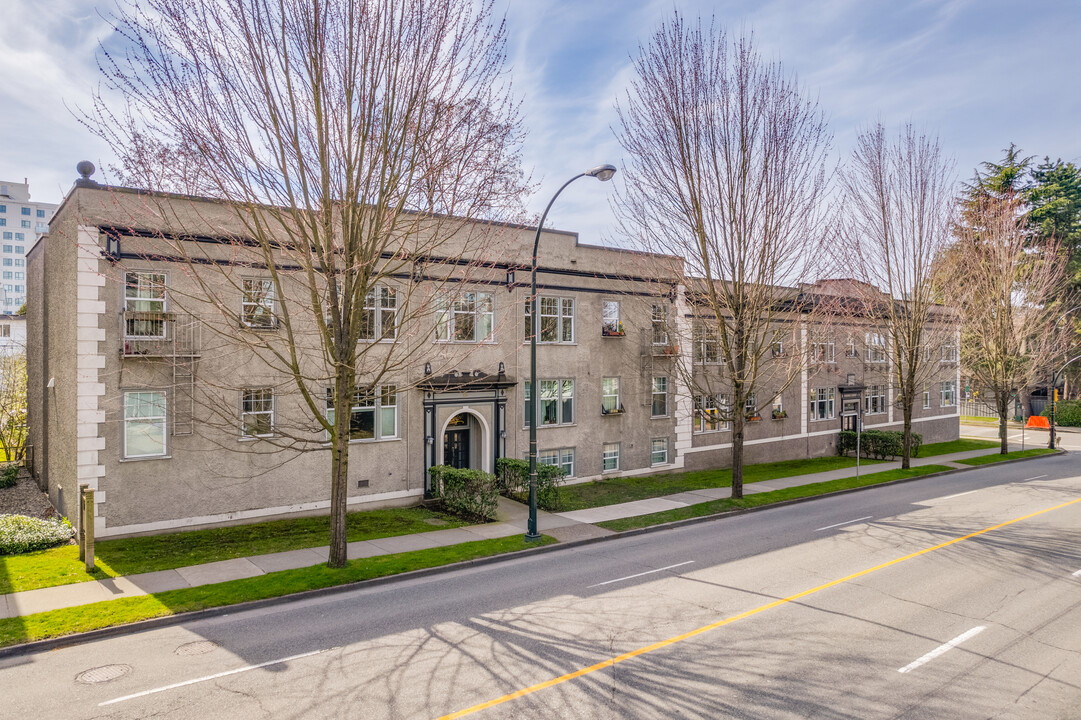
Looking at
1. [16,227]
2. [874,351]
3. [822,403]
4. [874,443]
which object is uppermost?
[16,227]

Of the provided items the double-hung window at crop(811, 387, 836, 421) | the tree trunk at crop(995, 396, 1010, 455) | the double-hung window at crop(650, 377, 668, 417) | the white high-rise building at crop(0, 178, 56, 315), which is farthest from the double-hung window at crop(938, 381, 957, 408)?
the white high-rise building at crop(0, 178, 56, 315)

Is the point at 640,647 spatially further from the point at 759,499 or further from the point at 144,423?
the point at 759,499

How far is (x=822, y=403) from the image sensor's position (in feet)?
109

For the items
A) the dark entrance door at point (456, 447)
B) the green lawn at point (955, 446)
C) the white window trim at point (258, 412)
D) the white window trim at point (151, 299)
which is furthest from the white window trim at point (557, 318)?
the green lawn at point (955, 446)

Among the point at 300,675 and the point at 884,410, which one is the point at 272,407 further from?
the point at 884,410

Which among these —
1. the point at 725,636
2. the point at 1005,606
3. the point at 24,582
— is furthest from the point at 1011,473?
the point at 24,582

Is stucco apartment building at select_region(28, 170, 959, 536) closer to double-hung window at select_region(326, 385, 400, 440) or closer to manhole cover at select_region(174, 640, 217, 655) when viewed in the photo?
double-hung window at select_region(326, 385, 400, 440)

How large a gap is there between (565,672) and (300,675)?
354cm

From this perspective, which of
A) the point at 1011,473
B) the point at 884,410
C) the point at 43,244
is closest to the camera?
the point at 43,244

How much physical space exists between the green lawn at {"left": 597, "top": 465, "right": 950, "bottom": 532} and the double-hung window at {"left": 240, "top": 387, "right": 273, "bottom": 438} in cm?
961

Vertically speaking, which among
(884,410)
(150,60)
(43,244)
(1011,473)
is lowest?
(1011,473)

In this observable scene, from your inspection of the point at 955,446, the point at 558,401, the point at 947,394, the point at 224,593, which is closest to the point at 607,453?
the point at 558,401

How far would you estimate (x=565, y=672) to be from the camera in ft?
28.0

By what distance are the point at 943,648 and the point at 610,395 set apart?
1604 cm
